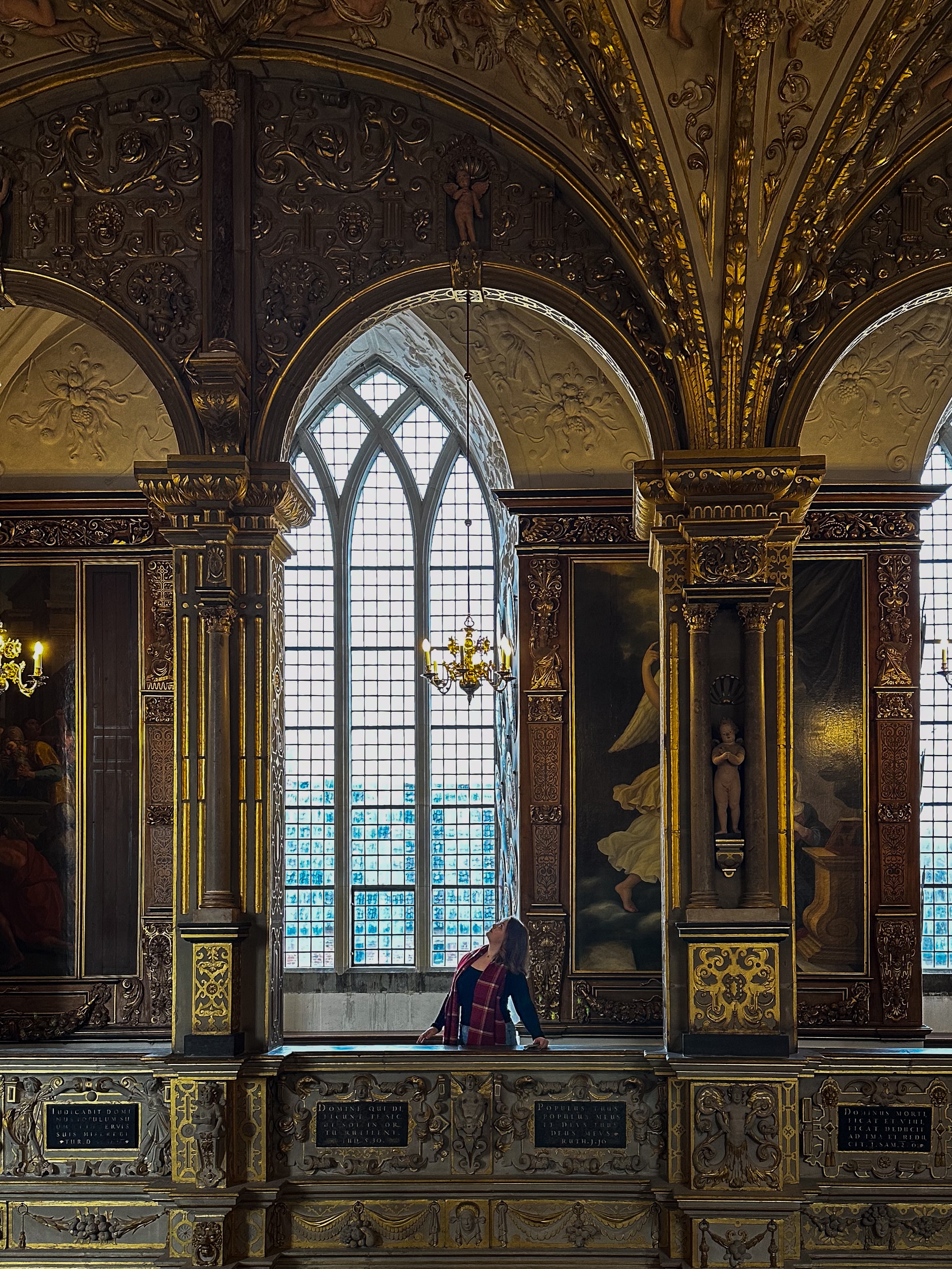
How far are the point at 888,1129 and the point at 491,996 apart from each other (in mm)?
2621

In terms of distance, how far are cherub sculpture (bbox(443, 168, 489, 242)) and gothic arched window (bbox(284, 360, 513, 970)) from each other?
4.49 m

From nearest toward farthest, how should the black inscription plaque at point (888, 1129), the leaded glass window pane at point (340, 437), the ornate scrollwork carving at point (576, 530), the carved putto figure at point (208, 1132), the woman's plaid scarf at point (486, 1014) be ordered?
the carved putto figure at point (208, 1132) → the black inscription plaque at point (888, 1129) → the woman's plaid scarf at point (486, 1014) → the ornate scrollwork carving at point (576, 530) → the leaded glass window pane at point (340, 437)

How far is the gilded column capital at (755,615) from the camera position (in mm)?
9562

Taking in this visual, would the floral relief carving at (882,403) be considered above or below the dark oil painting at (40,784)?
above

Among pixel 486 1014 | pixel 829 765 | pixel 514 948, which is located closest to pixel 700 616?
pixel 514 948

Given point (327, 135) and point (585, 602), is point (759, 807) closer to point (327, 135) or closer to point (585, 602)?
point (585, 602)

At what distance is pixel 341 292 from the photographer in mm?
10141

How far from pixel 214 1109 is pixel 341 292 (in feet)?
17.8

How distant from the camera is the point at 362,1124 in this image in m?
9.47

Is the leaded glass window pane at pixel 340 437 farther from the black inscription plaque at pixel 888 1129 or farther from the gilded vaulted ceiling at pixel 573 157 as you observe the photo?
the black inscription plaque at pixel 888 1129

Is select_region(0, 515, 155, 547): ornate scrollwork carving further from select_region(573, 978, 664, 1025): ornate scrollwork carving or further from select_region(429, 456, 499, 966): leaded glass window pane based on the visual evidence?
select_region(573, 978, 664, 1025): ornate scrollwork carving

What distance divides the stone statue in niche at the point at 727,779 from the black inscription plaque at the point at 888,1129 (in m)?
1.91

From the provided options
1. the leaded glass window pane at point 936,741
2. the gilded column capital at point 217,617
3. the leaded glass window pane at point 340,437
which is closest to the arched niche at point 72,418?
the leaded glass window pane at point 340,437

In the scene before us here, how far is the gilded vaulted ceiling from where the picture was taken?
9.04 m
